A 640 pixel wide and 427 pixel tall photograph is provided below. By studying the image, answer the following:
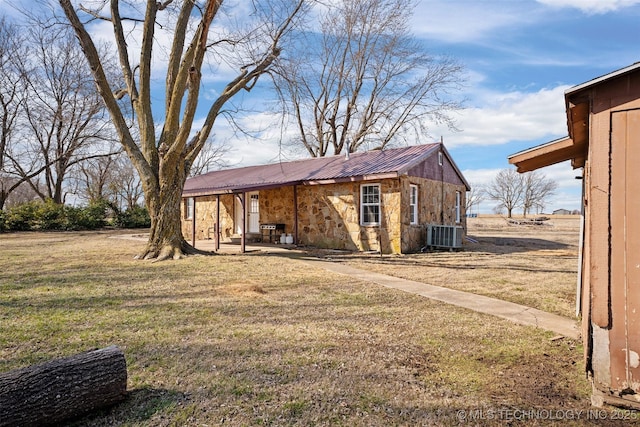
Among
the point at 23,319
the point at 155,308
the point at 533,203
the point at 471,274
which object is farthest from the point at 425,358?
the point at 533,203

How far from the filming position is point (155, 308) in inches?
235

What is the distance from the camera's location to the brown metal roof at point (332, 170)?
13852 millimetres

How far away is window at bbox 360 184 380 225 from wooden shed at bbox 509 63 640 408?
10.6 meters

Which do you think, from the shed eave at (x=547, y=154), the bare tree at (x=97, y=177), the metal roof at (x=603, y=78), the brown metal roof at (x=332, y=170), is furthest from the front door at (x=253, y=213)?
the bare tree at (x=97, y=177)

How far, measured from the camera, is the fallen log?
2.73 metres

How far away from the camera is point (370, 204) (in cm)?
1409

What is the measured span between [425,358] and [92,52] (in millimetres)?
11753

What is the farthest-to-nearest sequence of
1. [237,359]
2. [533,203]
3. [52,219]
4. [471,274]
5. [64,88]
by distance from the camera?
[533,203] < [64,88] < [52,219] < [471,274] < [237,359]

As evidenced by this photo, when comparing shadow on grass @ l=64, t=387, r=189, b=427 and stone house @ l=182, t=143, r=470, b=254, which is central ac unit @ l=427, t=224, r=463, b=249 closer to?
stone house @ l=182, t=143, r=470, b=254

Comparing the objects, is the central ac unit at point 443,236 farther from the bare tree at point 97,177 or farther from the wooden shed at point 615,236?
the bare tree at point 97,177


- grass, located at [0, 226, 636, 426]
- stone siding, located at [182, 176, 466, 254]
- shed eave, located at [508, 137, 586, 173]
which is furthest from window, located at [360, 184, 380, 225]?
shed eave, located at [508, 137, 586, 173]

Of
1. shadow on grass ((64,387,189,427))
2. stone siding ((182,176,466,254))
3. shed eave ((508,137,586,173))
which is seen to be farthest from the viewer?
stone siding ((182,176,466,254))

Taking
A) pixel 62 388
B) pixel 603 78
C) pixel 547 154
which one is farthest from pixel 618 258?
pixel 62 388

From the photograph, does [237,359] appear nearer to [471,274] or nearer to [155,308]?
[155,308]
